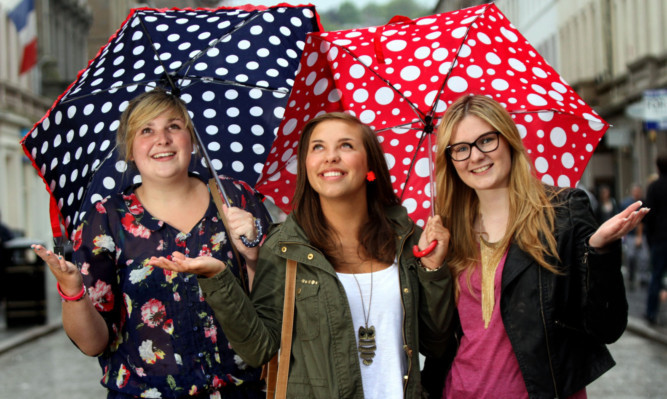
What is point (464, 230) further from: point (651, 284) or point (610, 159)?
point (610, 159)

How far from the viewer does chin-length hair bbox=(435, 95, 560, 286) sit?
3.02 metres

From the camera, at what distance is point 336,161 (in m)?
3.13

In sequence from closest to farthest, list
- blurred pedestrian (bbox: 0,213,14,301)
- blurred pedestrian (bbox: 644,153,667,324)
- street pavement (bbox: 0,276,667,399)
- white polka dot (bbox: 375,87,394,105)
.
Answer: white polka dot (bbox: 375,87,394,105), street pavement (bbox: 0,276,667,399), blurred pedestrian (bbox: 644,153,667,324), blurred pedestrian (bbox: 0,213,14,301)

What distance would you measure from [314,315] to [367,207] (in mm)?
610

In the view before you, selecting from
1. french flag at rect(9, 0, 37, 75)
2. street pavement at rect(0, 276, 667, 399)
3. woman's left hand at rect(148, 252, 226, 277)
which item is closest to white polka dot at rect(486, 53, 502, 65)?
woman's left hand at rect(148, 252, 226, 277)

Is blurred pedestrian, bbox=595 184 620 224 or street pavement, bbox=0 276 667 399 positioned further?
blurred pedestrian, bbox=595 184 620 224

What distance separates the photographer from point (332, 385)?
2916 millimetres

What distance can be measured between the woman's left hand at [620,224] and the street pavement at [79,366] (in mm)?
4667

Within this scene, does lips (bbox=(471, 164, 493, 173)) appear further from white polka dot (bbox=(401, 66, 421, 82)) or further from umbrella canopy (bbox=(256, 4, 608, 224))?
white polka dot (bbox=(401, 66, 421, 82))

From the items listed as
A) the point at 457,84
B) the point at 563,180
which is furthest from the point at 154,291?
the point at 563,180

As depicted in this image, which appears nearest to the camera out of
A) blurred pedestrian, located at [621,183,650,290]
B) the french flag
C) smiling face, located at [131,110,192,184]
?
smiling face, located at [131,110,192,184]

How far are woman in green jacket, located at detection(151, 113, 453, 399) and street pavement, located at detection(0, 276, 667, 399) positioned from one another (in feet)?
14.9

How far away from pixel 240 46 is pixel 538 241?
1.80 m

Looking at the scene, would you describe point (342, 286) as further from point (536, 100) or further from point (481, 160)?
point (536, 100)
